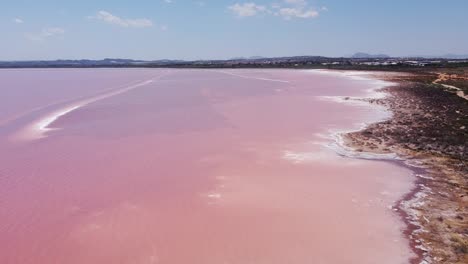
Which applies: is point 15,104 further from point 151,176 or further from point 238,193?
point 238,193

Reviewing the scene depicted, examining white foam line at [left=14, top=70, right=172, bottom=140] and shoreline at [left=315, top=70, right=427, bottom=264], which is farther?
white foam line at [left=14, top=70, right=172, bottom=140]

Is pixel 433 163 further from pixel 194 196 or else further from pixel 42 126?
pixel 42 126

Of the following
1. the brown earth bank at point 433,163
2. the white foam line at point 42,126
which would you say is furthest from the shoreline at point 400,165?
the white foam line at point 42,126

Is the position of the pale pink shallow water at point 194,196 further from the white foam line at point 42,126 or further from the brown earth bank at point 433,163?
the brown earth bank at point 433,163

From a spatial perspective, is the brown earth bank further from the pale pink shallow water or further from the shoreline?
the pale pink shallow water

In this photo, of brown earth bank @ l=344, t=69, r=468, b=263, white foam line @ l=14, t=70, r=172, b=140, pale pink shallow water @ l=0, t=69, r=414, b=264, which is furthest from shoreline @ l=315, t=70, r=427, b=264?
white foam line @ l=14, t=70, r=172, b=140
